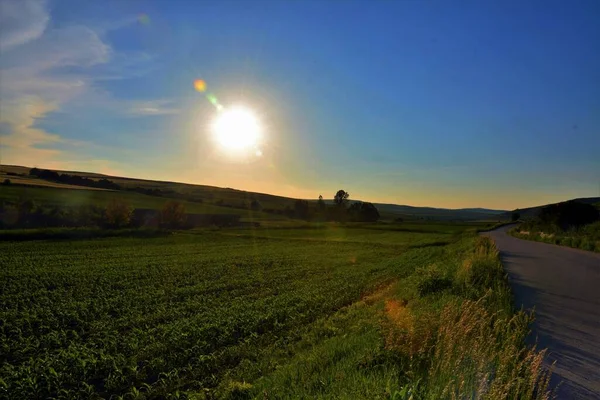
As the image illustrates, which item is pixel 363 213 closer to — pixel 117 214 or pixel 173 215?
pixel 173 215

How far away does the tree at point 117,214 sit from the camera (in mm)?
78938

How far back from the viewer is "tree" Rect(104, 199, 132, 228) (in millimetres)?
78938

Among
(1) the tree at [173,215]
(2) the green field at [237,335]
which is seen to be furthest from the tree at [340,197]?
(2) the green field at [237,335]

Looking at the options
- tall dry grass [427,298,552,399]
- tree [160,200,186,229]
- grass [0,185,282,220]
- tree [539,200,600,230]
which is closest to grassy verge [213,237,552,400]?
tall dry grass [427,298,552,399]

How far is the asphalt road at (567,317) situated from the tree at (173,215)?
8207 centimetres

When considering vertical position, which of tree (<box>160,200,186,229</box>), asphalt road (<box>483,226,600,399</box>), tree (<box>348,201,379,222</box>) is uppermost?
tree (<box>348,201,379,222</box>)

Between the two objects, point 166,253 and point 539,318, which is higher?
point 539,318

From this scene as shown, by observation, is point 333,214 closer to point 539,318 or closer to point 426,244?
point 426,244

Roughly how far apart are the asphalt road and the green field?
2.36 feet

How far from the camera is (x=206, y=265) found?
28453mm

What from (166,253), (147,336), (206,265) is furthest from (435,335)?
(166,253)

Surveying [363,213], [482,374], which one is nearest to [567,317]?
[482,374]

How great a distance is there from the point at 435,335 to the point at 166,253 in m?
32.9

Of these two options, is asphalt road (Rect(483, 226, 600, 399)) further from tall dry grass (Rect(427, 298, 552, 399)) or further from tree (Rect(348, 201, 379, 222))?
tree (Rect(348, 201, 379, 222))
